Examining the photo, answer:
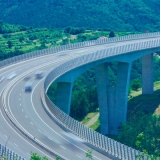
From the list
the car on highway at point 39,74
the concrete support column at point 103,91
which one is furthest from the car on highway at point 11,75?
the concrete support column at point 103,91

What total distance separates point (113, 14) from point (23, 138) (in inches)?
5754

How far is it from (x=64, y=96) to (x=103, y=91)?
12570 millimetres

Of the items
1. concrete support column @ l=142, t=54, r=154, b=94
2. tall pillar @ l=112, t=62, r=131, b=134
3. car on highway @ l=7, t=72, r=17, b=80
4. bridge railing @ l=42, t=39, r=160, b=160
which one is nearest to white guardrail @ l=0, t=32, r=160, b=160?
bridge railing @ l=42, t=39, r=160, b=160

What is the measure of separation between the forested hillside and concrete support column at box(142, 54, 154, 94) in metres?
86.2

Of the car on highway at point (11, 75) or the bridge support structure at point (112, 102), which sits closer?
the car on highway at point (11, 75)

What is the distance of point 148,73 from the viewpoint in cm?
9131

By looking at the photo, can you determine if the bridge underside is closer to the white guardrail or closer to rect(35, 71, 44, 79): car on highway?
the white guardrail

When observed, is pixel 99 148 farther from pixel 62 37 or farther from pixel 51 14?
pixel 51 14

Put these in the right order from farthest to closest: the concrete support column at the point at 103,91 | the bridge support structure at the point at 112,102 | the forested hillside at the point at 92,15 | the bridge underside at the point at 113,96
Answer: the forested hillside at the point at 92,15 → the bridge support structure at the point at 112,102 → the bridge underside at the point at 113,96 → the concrete support column at the point at 103,91

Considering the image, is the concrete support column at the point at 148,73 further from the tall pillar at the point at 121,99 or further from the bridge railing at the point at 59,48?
the tall pillar at the point at 121,99

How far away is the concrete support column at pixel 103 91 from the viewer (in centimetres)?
8012

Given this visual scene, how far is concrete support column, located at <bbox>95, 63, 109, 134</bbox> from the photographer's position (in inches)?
3155

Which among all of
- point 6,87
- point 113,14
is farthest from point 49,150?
point 113,14

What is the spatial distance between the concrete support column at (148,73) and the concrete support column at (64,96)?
2485 cm
